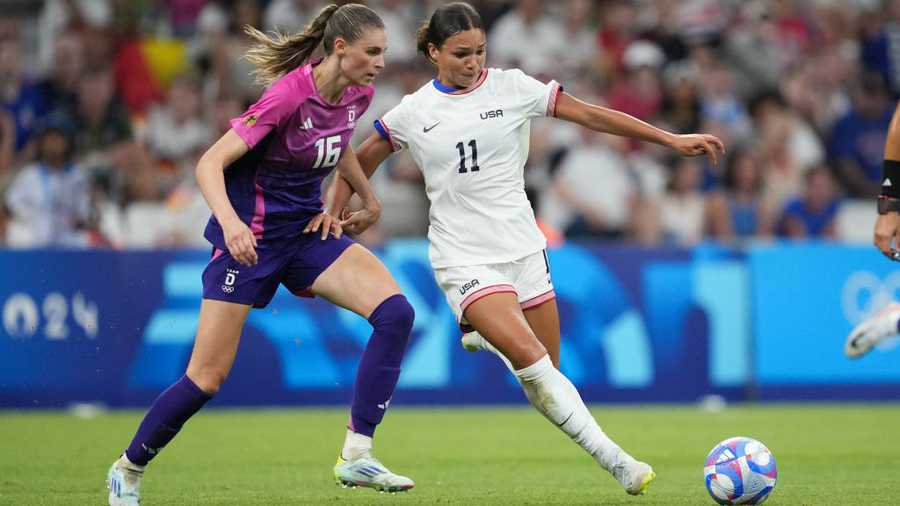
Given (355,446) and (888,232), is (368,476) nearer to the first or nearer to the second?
(355,446)

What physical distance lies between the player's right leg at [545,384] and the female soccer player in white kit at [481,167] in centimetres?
1

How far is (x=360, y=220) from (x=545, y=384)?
1.42 m

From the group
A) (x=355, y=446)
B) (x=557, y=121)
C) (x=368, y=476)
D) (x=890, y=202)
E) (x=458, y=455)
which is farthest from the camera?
(x=557, y=121)

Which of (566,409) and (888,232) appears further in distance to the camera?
(888,232)

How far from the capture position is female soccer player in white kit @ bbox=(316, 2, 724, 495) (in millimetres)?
7340

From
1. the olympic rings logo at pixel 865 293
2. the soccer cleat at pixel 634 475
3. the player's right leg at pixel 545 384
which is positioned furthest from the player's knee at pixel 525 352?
the olympic rings logo at pixel 865 293

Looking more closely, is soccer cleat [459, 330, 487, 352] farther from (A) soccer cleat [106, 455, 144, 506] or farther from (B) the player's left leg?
(A) soccer cleat [106, 455, 144, 506]

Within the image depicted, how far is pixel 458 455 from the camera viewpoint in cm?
993

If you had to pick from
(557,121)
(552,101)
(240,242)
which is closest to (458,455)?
(552,101)

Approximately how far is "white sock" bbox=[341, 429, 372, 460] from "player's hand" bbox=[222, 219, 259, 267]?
1.17 metres

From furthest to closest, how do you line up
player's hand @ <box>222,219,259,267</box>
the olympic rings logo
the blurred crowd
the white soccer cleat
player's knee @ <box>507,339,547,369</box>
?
the blurred crowd, the olympic rings logo, the white soccer cleat, player's knee @ <box>507,339,547,369</box>, player's hand @ <box>222,219,259,267</box>

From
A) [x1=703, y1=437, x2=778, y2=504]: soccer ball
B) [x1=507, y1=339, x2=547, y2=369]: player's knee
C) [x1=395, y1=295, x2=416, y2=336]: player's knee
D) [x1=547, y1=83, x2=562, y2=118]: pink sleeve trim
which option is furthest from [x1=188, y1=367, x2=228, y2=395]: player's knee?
[x1=703, y1=437, x2=778, y2=504]: soccer ball

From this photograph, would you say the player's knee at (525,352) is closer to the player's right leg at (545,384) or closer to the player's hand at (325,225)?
the player's right leg at (545,384)

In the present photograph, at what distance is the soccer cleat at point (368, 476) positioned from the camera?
709 centimetres
